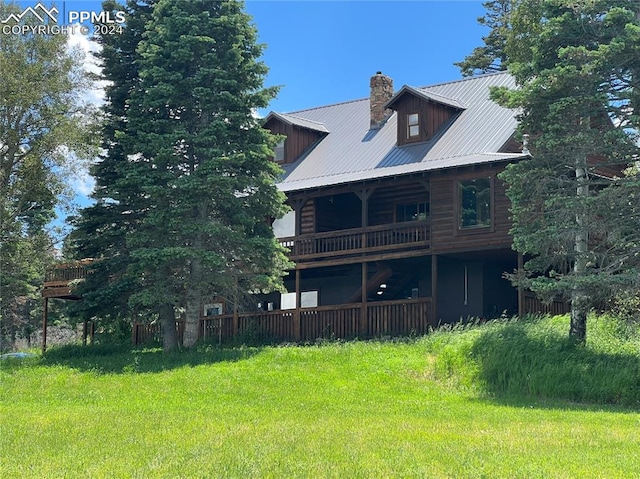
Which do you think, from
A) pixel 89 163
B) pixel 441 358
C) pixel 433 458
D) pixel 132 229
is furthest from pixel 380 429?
pixel 89 163

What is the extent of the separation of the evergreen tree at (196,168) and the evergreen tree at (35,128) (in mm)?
4711

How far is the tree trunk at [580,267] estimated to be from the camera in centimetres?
2033

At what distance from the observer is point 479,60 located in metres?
50.0

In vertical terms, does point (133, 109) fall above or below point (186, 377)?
above

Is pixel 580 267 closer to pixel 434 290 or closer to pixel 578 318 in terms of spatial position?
pixel 578 318

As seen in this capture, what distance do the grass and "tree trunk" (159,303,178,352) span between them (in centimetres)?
68

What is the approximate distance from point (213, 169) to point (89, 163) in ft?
26.6

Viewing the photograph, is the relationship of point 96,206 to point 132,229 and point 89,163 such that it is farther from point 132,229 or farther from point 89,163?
point 89,163

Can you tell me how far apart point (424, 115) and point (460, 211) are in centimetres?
511

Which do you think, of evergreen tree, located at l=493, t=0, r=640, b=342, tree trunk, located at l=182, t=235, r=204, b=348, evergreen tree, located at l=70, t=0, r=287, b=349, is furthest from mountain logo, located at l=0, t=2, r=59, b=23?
evergreen tree, located at l=493, t=0, r=640, b=342

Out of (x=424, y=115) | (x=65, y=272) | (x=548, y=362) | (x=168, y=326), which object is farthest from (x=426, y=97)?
(x=65, y=272)

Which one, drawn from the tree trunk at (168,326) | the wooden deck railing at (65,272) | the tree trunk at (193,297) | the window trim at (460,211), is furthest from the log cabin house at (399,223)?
the wooden deck railing at (65,272)

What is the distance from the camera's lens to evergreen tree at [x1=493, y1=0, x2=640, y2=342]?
1986 cm

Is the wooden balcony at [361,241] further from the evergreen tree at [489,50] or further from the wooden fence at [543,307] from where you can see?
the evergreen tree at [489,50]
